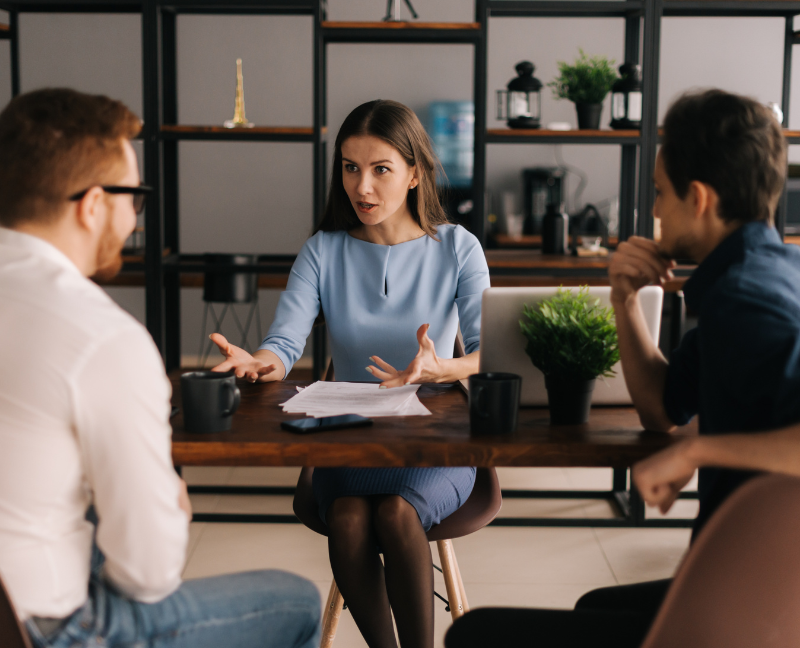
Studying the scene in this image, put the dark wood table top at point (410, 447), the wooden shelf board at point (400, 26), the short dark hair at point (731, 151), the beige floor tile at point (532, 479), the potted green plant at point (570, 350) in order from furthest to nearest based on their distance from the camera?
the beige floor tile at point (532, 479) → the wooden shelf board at point (400, 26) → the potted green plant at point (570, 350) → the dark wood table top at point (410, 447) → the short dark hair at point (731, 151)

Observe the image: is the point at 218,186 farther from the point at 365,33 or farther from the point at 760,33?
the point at 760,33

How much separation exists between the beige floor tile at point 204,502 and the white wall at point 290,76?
287 cm

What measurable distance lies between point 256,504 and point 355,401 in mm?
1727

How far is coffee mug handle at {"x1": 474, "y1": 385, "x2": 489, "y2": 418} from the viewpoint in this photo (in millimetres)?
1265

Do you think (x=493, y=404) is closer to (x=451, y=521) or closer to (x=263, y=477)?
(x=451, y=521)

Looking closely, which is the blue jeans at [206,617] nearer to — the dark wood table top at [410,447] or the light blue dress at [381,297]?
the dark wood table top at [410,447]

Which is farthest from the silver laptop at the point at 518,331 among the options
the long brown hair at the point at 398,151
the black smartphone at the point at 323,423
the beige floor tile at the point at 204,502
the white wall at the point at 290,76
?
the white wall at the point at 290,76

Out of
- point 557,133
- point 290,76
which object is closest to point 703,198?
point 557,133

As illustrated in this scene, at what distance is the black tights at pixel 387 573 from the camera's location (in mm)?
1540

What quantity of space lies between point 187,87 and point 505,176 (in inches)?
99.1

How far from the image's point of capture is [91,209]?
99 centimetres

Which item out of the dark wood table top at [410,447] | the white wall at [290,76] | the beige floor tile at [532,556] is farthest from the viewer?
the white wall at [290,76]

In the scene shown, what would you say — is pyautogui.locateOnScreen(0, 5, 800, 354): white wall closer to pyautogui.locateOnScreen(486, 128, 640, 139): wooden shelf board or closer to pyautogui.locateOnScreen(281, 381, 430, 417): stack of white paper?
pyautogui.locateOnScreen(486, 128, 640, 139): wooden shelf board

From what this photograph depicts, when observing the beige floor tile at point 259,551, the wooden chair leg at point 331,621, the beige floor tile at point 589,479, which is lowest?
the beige floor tile at point 259,551
